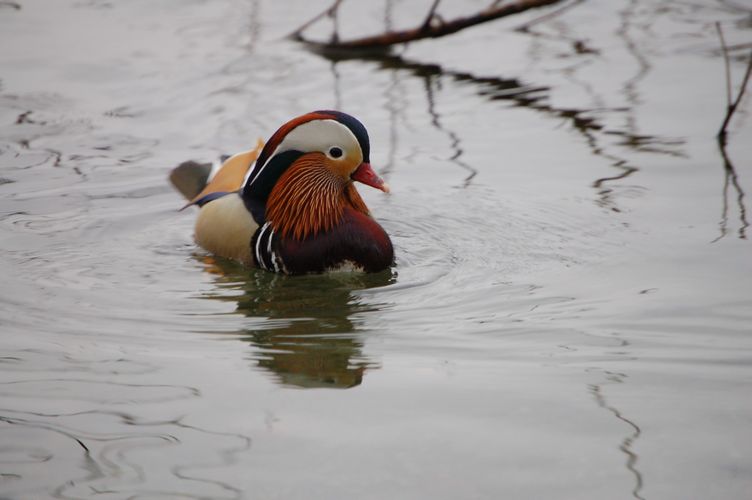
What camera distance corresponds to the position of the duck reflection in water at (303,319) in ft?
13.8

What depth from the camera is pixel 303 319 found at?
4.98 m

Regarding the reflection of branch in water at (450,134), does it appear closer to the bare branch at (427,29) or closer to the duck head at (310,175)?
the bare branch at (427,29)

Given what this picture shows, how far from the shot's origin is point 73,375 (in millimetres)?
4074

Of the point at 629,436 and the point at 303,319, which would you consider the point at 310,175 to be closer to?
the point at 303,319

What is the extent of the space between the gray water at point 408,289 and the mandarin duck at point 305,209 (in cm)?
18

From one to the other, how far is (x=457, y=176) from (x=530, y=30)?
4748 millimetres

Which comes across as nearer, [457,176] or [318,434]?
[318,434]

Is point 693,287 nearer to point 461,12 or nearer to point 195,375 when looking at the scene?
point 195,375

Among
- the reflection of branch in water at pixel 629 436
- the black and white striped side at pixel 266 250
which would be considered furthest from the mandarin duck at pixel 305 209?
the reflection of branch in water at pixel 629 436

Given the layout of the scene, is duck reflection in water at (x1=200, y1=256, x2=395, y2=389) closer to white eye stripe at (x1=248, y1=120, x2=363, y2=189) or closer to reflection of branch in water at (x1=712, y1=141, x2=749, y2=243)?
white eye stripe at (x1=248, y1=120, x2=363, y2=189)

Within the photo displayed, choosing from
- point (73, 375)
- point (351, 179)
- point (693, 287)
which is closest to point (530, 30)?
point (351, 179)

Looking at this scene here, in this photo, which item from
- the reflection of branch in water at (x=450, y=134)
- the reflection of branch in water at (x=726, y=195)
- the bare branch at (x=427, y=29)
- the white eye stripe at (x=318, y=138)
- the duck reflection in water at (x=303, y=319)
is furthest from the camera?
the bare branch at (x=427, y=29)

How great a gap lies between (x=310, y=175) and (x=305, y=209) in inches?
11.0

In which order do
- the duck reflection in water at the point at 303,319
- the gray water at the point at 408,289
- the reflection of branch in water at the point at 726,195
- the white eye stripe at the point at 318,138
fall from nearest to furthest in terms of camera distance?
the gray water at the point at 408,289
the duck reflection in water at the point at 303,319
the white eye stripe at the point at 318,138
the reflection of branch in water at the point at 726,195
